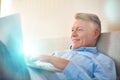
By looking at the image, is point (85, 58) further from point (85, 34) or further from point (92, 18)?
point (92, 18)

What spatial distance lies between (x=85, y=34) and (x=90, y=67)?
1.07 ft

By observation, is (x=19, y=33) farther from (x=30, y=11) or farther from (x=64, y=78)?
(x=30, y=11)

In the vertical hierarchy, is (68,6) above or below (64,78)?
above

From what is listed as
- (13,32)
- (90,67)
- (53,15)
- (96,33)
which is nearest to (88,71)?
(90,67)

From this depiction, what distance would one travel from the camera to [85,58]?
1.43m

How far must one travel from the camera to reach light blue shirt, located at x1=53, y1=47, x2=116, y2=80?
4.18 ft

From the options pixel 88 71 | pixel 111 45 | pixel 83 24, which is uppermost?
Result: pixel 83 24

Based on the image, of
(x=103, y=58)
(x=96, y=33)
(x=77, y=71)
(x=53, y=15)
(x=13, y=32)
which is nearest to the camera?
(x=13, y=32)

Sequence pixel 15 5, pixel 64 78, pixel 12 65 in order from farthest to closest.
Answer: pixel 15 5, pixel 64 78, pixel 12 65

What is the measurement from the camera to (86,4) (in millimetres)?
1828

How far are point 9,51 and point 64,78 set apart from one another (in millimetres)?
621

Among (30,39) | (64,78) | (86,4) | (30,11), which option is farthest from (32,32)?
(64,78)

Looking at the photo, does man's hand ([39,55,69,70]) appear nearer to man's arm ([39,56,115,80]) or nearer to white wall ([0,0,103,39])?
man's arm ([39,56,115,80])

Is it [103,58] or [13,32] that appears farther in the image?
[103,58]
